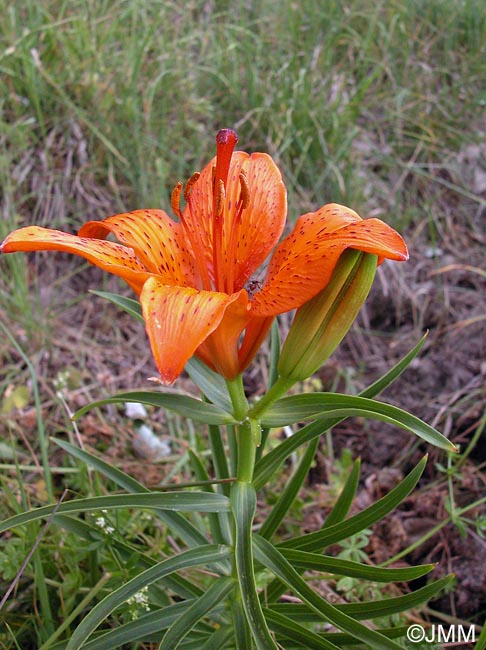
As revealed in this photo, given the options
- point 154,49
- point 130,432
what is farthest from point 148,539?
point 154,49

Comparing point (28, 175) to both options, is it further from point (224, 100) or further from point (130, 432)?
point (130, 432)

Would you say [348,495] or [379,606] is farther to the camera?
[348,495]

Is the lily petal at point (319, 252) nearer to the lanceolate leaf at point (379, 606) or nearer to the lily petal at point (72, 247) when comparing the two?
the lily petal at point (72, 247)

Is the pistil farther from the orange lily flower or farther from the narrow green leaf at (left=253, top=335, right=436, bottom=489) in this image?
the narrow green leaf at (left=253, top=335, right=436, bottom=489)

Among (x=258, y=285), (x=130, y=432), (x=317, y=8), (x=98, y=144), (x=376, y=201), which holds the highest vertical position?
(x=317, y=8)

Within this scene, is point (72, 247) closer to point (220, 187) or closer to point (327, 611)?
point (220, 187)

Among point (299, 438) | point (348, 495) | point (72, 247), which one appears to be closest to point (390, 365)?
point (348, 495)
